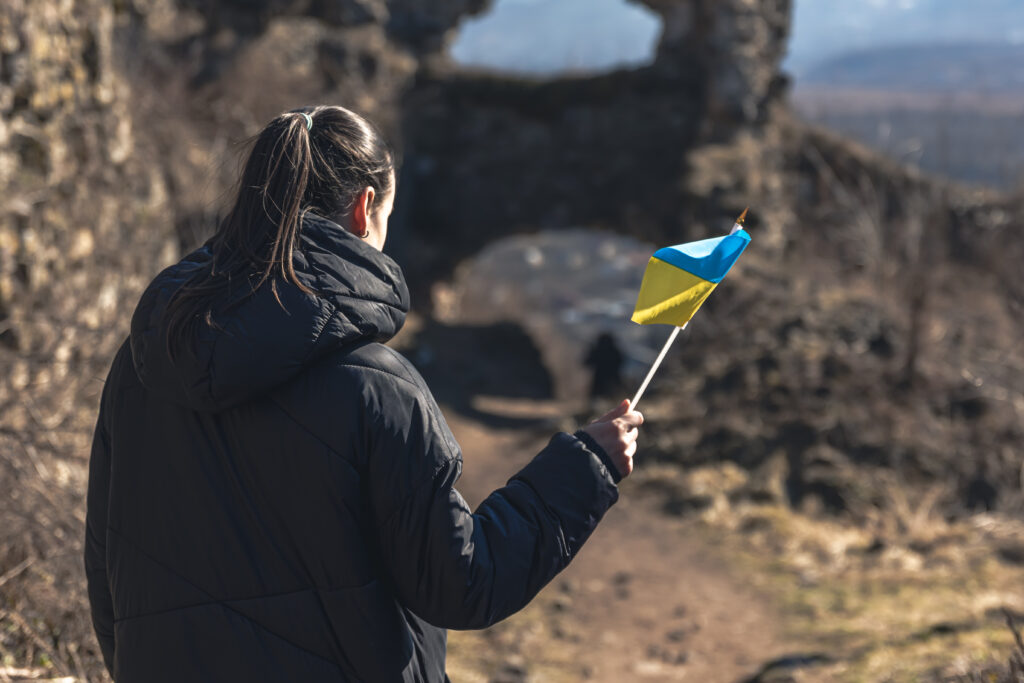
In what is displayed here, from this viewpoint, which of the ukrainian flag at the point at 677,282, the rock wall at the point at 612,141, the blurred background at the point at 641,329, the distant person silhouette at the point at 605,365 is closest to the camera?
the ukrainian flag at the point at 677,282

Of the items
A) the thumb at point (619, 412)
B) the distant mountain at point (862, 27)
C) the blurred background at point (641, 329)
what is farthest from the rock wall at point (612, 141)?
the distant mountain at point (862, 27)

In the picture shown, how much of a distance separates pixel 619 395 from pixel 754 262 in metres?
3.11

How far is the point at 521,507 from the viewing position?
168cm

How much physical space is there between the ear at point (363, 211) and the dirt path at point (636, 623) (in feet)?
16.3

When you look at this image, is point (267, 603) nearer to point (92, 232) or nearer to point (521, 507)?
point (521, 507)

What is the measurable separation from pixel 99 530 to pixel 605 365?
40.8 ft

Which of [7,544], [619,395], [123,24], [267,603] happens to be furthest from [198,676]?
[123,24]

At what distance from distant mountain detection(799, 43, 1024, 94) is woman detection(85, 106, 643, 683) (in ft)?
338

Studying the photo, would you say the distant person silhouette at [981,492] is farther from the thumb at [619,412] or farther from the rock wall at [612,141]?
the thumb at [619,412]

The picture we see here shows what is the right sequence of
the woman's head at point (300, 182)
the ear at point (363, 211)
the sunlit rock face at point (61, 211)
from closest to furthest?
the woman's head at point (300, 182)
the ear at point (363, 211)
the sunlit rock face at point (61, 211)

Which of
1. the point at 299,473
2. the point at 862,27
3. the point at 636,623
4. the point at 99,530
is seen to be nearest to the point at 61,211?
the point at 636,623

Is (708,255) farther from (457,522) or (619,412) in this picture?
(457,522)

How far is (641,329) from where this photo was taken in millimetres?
23422

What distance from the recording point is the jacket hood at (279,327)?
1.49 m
